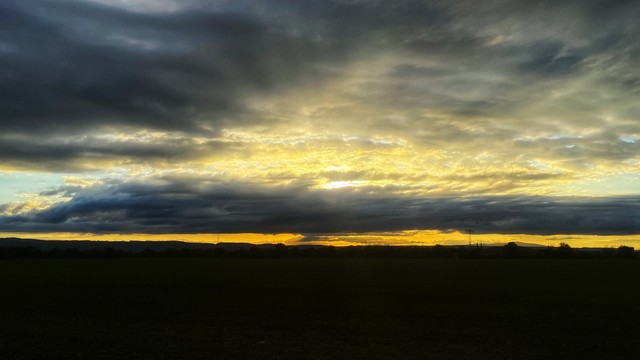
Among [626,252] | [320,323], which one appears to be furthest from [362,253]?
[320,323]

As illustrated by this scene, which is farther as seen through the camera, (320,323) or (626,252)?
(626,252)

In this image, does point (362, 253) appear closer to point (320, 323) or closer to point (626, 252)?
point (626, 252)

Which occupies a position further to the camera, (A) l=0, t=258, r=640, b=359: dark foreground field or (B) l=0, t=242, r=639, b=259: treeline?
(B) l=0, t=242, r=639, b=259: treeline

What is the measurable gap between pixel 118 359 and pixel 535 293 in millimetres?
28476

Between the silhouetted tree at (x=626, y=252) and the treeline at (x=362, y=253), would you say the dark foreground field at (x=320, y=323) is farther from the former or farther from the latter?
the silhouetted tree at (x=626, y=252)

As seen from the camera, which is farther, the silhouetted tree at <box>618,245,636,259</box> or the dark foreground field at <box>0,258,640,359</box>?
the silhouetted tree at <box>618,245,636,259</box>

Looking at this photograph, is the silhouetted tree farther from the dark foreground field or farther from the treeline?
the dark foreground field

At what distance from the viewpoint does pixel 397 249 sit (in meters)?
162

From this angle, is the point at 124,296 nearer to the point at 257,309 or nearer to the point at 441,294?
the point at 257,309

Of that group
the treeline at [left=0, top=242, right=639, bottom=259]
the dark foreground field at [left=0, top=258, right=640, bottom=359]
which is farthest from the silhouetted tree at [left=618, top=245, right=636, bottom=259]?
the dark foreground field at [left=0, top=258, right=640, bottom=359]

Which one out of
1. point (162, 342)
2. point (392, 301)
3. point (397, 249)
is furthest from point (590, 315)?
point (397, 249)

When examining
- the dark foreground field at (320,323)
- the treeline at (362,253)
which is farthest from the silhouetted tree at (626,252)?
the dark foreground field at (320,323)

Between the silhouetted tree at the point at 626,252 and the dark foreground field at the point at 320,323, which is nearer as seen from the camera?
the dark foreground field at the point at 320,323

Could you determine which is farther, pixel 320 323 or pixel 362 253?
pixel 362 253
